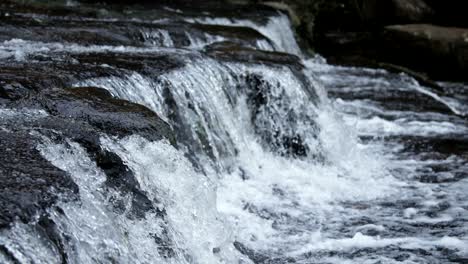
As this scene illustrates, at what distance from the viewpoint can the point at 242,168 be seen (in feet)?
22.5

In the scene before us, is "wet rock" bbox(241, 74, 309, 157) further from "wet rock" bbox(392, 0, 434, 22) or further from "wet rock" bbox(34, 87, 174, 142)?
"wet rock" bbox(392, 0, 434, 22)

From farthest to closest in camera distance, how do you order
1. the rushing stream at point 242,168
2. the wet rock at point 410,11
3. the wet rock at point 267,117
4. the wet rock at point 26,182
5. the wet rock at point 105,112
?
1. the wet rock at point 410,11
2. the wet rock at point 267,117
3. the wet rock at point 105,112
4. the rushing stream at point 242,168
5. the wet rock at point 26,182

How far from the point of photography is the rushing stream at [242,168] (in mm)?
3896

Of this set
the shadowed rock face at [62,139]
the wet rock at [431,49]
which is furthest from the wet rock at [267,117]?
the wet rock at [431,49]

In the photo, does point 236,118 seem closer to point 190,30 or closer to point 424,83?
point 190,30

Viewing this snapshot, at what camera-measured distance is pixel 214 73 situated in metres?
7.38

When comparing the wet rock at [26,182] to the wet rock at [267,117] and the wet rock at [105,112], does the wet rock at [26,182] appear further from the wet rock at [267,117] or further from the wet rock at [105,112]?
the wet rock at [267,117]

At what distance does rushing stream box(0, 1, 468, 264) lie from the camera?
12.8 ft

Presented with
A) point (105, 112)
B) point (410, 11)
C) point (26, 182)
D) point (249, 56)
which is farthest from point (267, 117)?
point (410, 11)

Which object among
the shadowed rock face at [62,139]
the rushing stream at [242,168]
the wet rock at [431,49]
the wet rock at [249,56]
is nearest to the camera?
the shadowed rock face at [62,139]

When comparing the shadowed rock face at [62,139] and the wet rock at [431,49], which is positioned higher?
the wet rock at [431,49]

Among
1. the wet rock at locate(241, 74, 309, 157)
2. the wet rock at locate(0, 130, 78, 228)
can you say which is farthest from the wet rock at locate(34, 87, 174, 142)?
the wet rock at locate(241, 74, 309, 157)

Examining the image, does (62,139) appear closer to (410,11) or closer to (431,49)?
(431,49)

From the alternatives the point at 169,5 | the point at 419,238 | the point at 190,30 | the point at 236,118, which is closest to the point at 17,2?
the point at 190,30
